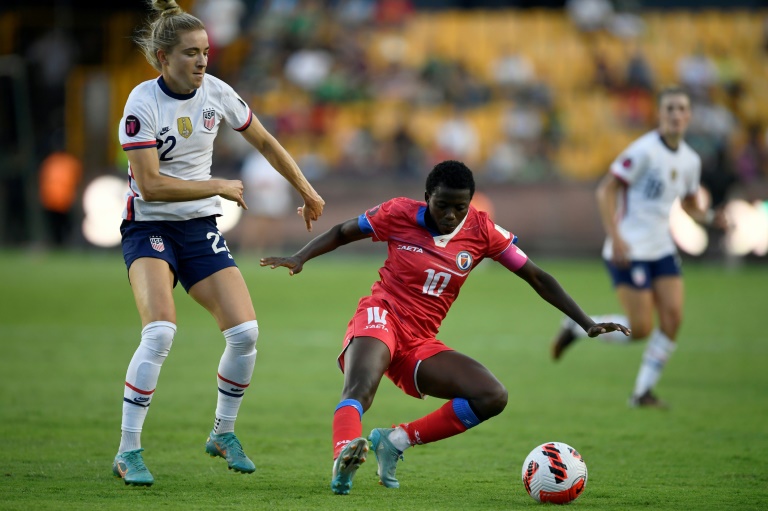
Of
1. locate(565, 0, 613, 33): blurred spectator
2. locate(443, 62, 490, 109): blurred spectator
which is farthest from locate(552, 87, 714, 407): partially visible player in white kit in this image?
locate(565, 0, 613, 33): blurred spectator

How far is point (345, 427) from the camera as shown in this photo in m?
5.89

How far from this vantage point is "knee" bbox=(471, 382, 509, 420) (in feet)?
20.4

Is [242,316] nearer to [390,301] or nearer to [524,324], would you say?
[390,301]

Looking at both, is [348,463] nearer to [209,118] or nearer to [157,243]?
[157,243]

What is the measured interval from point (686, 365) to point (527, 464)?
6832 mm

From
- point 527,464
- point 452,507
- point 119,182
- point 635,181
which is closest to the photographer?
point 452,507

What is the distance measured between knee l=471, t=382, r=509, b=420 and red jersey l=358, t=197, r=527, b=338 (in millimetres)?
544

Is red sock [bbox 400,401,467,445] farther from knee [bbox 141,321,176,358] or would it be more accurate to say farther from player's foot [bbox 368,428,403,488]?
knee [bbox 141,321,176,358]

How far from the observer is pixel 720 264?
77.7 feet

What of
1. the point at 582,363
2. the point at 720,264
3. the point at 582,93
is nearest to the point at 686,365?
the point at 582,363

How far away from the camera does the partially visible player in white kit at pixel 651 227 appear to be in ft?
32.7

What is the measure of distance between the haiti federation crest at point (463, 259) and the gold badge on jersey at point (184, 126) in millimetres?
1704

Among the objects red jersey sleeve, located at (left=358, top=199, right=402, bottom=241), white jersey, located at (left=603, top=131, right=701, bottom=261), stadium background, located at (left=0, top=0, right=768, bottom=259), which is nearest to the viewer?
red jersey sleeve, located at (left=358, top=199, right=402, bottom=241)

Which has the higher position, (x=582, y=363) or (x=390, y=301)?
(x=390, y=301)
